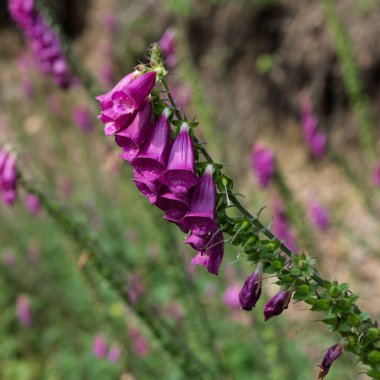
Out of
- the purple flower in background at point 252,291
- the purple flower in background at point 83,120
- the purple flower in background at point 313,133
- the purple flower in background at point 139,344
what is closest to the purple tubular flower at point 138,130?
the purple flower in background at point 252,291

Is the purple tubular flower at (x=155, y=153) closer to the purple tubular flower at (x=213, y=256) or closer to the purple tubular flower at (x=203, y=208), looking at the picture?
the purple tubular flower at (x=203, y=208)

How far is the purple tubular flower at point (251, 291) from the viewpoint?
1500mm

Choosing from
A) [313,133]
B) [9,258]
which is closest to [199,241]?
[313,133]

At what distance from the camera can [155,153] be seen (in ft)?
4.66

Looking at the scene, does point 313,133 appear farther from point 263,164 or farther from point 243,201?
point 243,201

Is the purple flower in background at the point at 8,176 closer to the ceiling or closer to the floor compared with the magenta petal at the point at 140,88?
closer to the ceiling

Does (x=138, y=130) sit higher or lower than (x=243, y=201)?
lower

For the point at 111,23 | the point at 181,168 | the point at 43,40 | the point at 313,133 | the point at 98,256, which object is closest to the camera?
the point at 181,168

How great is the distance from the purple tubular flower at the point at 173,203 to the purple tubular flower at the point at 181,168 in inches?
0.9

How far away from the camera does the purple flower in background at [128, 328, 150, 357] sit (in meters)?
5.46

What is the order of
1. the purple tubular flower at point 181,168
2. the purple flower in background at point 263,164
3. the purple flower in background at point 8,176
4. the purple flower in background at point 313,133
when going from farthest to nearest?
the purple flower in background at point 313,133 → the purple flower in background at point 263,164 → the purple flower in background at point 8,176 → the purple tubular flower at point 181,168

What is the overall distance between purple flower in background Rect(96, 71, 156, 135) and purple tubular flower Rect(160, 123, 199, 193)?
138 millimetres

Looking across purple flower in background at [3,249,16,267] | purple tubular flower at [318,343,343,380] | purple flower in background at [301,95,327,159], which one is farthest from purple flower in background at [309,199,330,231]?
purple flower in background at [3,249,16,267]

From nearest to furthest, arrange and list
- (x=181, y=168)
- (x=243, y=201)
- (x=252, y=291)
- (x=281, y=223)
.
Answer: (x=181, y=168) < (x=252, y=291) < (x=281, y=223) < (x=243, y=201)
